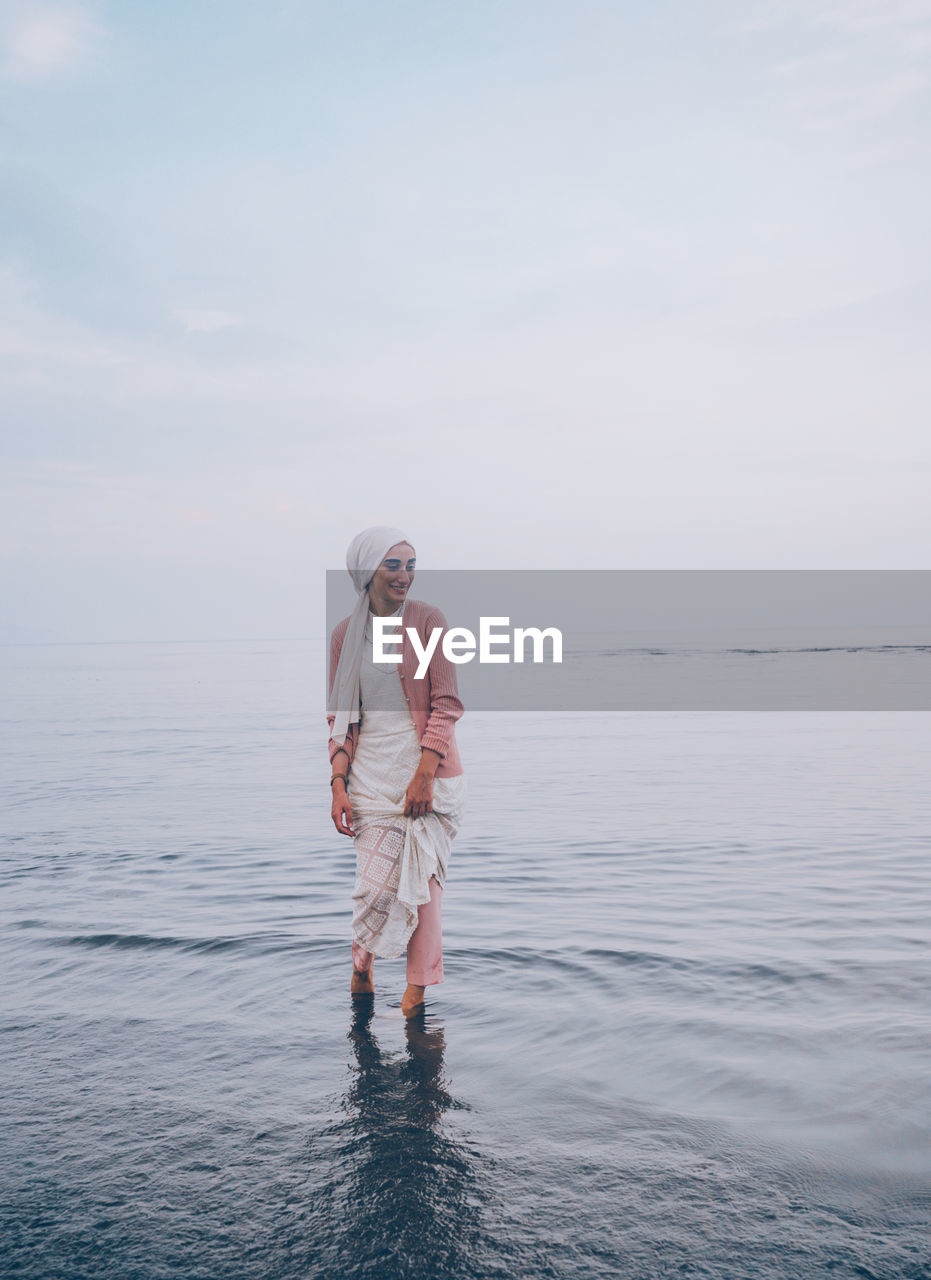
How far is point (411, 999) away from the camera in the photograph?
4.91 m

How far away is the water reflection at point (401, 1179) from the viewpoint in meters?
2.82

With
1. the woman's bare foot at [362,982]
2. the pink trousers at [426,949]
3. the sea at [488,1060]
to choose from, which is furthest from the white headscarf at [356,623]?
the sea at [488,1060]

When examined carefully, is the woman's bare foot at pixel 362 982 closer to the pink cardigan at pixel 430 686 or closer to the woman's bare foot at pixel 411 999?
the woman's bare foot at pixel 411 999

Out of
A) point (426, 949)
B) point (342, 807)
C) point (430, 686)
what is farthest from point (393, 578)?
point (426, 949)

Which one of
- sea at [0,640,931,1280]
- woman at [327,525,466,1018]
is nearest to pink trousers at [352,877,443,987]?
woman at [327,525,466,1018]

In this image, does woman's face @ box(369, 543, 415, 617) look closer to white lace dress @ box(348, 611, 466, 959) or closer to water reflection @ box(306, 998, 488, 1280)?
white lace dress @ box(348, 611, 466, 959)

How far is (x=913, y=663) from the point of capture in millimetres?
40594

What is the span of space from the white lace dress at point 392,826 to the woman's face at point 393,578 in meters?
0.19

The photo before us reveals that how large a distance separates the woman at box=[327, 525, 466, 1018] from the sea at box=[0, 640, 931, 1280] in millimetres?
447

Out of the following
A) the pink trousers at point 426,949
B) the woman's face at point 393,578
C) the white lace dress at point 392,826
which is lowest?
the pink trousers at point 426,949

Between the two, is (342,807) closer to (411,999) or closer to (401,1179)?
(411,999)

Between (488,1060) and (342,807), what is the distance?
1.39 meters

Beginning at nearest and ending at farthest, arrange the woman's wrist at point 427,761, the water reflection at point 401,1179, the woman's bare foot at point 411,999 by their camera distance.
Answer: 1. the water reflection at point 401,1179
2. the woman's wrist at point 427,761
3. the woman's bare foot at point 411,999

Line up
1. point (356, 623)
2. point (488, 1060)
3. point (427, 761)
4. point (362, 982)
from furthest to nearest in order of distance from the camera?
1. point (362, 982)
2. point (356, 623)
3. point (427, 761)
4. point (488, 1060)
